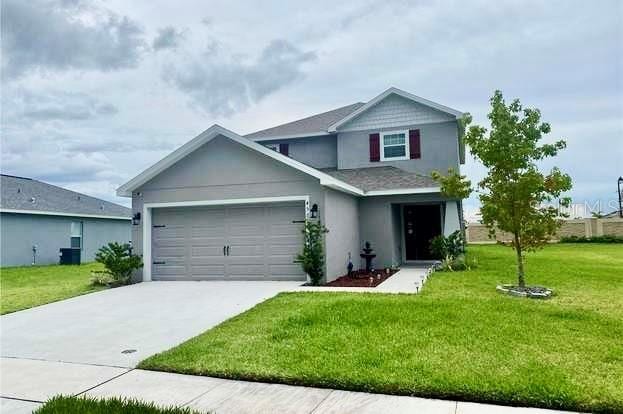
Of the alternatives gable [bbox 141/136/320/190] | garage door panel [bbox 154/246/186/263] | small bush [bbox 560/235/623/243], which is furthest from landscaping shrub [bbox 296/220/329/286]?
small bush [bbox 560/235/623/243]

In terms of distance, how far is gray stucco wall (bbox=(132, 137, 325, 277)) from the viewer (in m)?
11.9

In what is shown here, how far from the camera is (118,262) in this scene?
491 inches

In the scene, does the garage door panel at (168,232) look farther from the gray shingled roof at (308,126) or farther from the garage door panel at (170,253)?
the gray shingled roof at (308,126)

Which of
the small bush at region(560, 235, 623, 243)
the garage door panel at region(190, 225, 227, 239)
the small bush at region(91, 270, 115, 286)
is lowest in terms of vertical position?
the small bush at region(91, 270, 115, 286)

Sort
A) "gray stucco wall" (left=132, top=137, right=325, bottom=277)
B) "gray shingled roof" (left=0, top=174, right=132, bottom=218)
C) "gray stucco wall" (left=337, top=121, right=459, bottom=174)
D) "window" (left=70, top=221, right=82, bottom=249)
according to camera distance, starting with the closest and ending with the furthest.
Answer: "gray stucco wall" (left=132, top=137, right=325, bottom=277)
"gray stucco wall" (left=337, top=121, right=459, bottom=174)
"gray shingled roof" (left=0, top=174, right=132, bottom=218)
"window" (left=70, top=221, right=82, bottom=249)

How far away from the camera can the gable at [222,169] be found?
39.5 feet

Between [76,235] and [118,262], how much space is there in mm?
12545

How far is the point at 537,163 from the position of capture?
943cm

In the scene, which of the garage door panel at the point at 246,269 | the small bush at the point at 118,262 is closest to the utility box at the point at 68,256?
the small bush at the point at 118,262

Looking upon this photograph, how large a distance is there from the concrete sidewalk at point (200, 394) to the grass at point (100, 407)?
186 millimetres

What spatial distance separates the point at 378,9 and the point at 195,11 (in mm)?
4881

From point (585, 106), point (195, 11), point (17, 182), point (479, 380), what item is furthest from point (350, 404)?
point (17, 182)

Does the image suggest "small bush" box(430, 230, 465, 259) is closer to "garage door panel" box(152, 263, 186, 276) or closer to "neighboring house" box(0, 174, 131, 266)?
"garage door panel" box(152, 263, 186, 276)

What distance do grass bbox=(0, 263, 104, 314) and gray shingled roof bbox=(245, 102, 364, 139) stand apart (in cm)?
952
